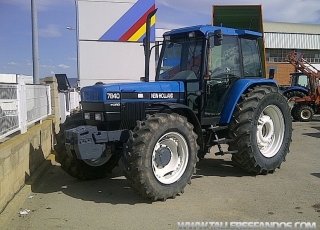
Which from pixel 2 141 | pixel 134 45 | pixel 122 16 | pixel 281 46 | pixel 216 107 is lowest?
pixel 2 141

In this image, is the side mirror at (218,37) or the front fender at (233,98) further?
the front fender at (233,98)

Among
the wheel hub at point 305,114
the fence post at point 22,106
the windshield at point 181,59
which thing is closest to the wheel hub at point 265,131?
the windshield at point 181,59

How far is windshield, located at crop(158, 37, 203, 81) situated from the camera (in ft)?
20.7

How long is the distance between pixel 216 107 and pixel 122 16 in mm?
7832

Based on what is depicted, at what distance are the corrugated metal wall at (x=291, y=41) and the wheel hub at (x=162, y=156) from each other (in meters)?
38.1

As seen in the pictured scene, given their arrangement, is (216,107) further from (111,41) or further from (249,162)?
(111,41)

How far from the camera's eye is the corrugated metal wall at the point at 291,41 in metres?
41.3

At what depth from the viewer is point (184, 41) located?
6.58 meters

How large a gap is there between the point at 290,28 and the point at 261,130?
41234 mm

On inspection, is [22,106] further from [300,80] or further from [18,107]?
[300,80]

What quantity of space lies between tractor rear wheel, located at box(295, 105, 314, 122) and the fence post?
12.8m

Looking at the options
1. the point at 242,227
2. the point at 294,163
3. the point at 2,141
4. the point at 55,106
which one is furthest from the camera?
the point at 55,106

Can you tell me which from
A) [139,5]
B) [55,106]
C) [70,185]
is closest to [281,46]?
[139,5]

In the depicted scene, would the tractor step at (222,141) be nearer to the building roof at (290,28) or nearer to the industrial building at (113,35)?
the industrial building at (113,35)
